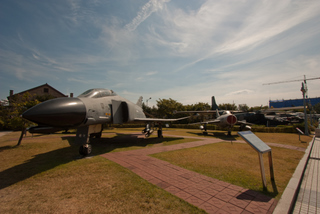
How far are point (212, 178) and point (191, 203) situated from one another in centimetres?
169

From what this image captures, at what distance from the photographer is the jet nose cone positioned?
4.61 meters

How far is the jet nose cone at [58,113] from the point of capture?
15.1 feet

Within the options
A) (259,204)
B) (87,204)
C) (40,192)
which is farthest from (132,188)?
(259,204)

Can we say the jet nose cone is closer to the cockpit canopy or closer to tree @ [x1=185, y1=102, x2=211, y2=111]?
the cockpit canopy

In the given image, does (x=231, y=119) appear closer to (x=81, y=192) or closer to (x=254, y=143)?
(x=254, y=143)

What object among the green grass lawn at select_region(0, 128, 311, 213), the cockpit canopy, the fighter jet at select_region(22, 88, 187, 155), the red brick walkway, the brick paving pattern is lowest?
the brick paving pattern

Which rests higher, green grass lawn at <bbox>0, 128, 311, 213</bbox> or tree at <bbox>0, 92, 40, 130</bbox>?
tree at <bbox>0, 92, 40, 130</bbox>

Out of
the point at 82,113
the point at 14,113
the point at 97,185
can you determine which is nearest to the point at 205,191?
the point at 97,185

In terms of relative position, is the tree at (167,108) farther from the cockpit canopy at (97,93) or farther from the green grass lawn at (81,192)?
the green grass lawn at (81,192)

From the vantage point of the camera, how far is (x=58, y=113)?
5039mm

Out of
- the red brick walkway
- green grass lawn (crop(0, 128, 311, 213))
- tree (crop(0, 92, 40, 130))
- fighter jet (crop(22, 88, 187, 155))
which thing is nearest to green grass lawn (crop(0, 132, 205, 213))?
green grass lawn (crop(0, 128, 311, 213))

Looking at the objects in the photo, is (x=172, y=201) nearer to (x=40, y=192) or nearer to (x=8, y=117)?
(x=40, y=192)

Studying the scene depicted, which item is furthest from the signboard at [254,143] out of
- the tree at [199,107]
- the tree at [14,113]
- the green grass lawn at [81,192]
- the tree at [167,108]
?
the tree at [199,107]

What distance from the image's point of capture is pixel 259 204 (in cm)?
326
